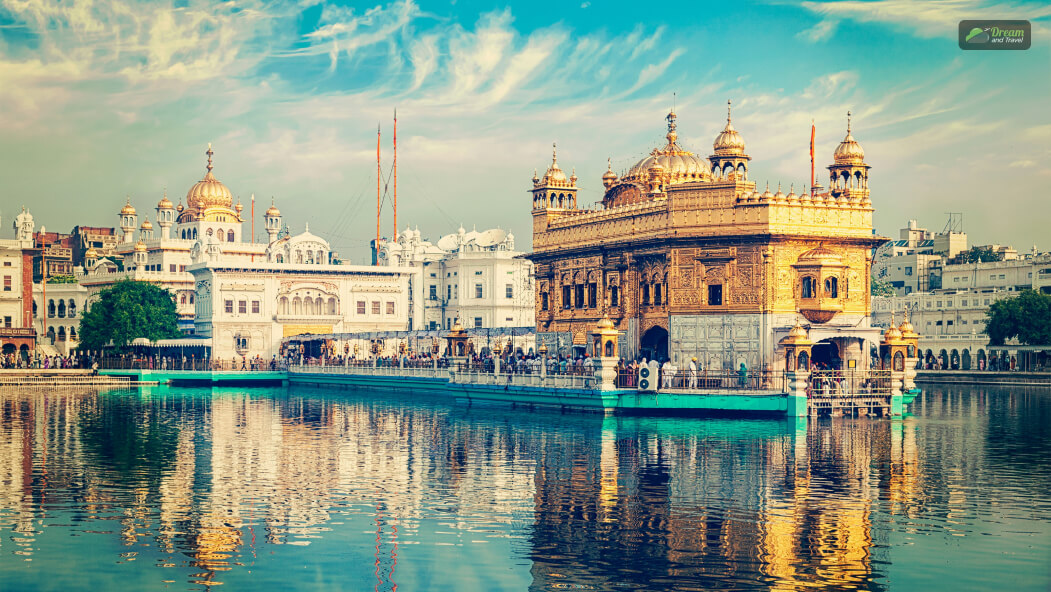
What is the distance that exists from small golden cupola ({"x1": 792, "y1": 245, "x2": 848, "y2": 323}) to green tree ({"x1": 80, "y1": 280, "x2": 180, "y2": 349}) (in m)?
51.8

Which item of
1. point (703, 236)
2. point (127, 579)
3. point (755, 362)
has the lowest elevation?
point (127, 579)

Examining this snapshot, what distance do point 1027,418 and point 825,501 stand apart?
23.8m

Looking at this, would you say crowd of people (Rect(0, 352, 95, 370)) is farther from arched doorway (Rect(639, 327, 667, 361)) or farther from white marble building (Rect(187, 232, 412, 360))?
arched doorway (Rect(639, 327, 667, 361))

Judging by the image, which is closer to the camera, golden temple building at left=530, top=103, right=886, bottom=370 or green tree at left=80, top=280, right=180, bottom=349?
golden temple building at left=530, top=103, right=886, bottom=370

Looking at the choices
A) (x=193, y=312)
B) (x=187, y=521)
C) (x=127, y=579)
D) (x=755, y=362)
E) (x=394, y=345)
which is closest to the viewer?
(x=127, y=579)

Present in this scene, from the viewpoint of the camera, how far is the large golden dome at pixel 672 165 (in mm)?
54781

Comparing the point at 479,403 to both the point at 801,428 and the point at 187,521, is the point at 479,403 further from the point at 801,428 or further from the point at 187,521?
the point at 187,521

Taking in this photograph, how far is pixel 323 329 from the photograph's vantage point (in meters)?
91.0

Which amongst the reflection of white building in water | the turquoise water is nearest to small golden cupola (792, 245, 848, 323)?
the turquoise water

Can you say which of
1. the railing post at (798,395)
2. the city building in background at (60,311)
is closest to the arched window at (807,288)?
the railing post at (798,395)

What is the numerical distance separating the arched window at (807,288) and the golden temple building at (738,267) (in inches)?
1.4

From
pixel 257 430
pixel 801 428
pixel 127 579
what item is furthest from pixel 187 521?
pixel 801 428

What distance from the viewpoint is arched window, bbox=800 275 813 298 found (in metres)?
45.2

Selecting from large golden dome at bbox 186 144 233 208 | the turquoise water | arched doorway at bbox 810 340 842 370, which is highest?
large golden dome at bbox 186 144 233 208
